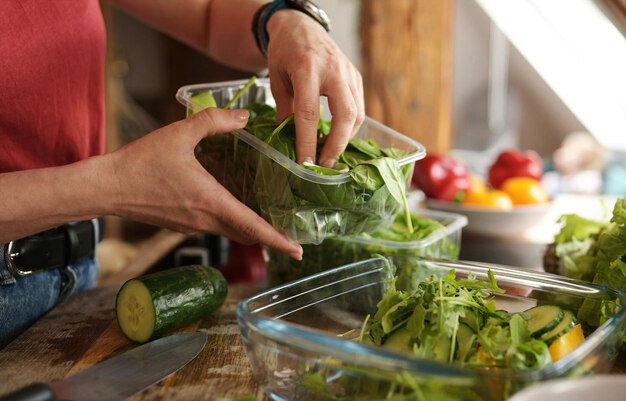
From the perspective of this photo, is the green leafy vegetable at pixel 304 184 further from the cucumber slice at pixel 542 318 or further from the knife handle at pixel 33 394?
the knife handle at pixel 33 394

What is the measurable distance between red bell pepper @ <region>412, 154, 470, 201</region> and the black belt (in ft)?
4.67

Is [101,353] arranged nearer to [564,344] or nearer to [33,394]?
[33,394]

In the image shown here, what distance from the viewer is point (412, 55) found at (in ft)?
10.4

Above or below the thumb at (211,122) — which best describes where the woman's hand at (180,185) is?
below

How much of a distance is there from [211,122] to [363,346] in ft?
1.56

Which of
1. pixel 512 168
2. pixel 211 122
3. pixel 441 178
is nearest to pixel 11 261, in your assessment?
pixel 211 122

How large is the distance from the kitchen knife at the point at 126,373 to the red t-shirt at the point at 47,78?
50 centimetres

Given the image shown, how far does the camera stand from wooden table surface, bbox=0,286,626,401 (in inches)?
44.4

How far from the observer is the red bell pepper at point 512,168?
8.93 feet

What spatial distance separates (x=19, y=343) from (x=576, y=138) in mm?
5479

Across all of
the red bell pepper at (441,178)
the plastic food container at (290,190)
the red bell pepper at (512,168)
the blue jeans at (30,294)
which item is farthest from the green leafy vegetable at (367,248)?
the red bell pepper at (512,168)

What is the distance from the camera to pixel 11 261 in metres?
1.33

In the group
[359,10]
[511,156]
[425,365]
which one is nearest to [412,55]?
[359,10]

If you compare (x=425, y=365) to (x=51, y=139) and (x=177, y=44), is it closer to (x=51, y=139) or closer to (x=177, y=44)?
(x=51, y=139)
